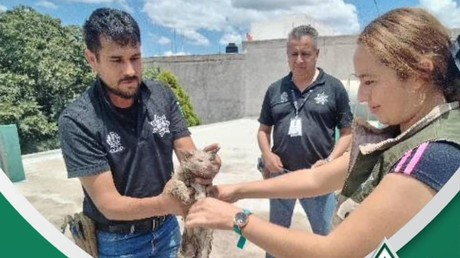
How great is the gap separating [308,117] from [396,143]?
84 cm

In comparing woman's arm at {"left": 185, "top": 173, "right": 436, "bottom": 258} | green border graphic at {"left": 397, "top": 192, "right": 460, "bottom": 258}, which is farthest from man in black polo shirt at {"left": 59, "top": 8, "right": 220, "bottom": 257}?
green border graphic at {"left": 397, "top": 192, "right": 460, "bottom": 258}

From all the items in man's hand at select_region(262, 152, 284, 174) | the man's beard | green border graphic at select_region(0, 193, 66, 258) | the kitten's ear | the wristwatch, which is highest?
the man's beard

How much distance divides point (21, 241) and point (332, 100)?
1.00 m

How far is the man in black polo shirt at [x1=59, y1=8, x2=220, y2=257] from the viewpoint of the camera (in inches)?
35.1

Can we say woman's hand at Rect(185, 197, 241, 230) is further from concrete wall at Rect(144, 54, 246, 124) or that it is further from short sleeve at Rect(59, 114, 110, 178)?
concrete wall at Rect(144, 54, 246, 124)

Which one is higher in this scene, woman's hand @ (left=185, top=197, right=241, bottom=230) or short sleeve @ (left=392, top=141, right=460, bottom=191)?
short sleeve @ (left=392, top=141, right=460, bottom=191)

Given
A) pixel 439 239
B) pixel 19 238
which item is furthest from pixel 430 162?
pixel 19 238

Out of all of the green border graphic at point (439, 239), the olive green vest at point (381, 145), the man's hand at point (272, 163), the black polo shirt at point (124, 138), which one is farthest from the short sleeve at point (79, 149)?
the man's hand at point (272, 163)

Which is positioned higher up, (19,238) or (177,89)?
(177,89)

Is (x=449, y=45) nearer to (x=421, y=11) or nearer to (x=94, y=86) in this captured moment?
(x=421, y=11)

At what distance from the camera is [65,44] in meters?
0.89

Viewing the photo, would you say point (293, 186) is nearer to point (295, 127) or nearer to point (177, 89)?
point (177, 89)

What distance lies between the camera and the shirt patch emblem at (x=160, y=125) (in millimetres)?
998

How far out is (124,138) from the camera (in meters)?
0.95
